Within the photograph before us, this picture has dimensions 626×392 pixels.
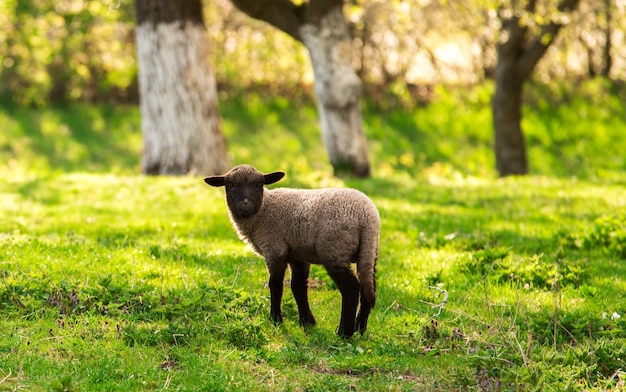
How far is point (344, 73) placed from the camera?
1298 cm

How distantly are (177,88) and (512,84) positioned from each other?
637cm

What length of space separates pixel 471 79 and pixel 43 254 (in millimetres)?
14114

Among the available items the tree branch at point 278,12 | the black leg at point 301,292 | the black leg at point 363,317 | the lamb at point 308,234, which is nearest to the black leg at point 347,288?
the lamb at point 308,234

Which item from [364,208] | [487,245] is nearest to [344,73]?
[487,245]

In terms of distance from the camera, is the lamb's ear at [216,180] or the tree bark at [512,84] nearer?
the lamb's ear at [216,180]

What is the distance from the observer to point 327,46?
12.9m

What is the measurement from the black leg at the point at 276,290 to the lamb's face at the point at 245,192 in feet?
1.60

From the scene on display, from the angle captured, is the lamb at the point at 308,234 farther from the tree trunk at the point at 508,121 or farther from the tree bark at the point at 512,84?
the tree trunk at the point at 508,121

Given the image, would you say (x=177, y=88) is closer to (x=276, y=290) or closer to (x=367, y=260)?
(x=276, y=290)

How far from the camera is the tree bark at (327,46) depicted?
12.9 m

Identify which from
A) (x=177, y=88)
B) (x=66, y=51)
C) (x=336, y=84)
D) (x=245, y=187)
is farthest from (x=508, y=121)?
(x=66, y=51)

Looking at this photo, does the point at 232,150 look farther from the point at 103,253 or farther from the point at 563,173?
the point at 103,253

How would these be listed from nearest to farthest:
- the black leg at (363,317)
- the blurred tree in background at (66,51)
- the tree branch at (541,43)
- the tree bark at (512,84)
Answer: the black leg at (363,317), the tree branch at (541,43), the tree bark at (512,84), the blurred tree in background at (66,51)

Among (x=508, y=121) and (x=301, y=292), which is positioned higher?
(x=508, y=121)
